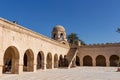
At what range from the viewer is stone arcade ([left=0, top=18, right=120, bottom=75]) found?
49.5ft

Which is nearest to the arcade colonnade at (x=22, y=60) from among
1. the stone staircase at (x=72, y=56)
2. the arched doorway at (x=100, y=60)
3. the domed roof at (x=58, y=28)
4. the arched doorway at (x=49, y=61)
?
the arched doorway at (x=49, y=61)

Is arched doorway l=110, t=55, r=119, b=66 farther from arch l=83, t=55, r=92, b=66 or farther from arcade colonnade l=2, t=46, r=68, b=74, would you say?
arcade colonnade l=2, t=46, r=68, b=74

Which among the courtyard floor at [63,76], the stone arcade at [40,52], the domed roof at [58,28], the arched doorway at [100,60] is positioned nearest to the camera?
the courtyard floor at [63,76]

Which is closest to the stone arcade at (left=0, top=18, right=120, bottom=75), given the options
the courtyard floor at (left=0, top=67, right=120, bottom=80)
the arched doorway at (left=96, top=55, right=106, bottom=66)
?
the arched doorway at (left=96, top=55, right=106, bottom=66)

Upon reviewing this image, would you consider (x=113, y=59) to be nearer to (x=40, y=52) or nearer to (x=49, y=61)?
(x=49, y=61)

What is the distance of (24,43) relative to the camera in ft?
56.1

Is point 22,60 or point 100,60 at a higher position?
point 22,60

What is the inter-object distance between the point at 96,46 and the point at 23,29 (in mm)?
18095

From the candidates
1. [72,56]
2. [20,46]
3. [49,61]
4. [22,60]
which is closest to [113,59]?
[72,56]

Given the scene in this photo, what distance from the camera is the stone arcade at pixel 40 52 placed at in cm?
1508

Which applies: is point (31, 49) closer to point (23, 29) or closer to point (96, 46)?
point (23, 29)

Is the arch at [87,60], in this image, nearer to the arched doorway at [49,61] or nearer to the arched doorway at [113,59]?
the arched doorway at [113,59]

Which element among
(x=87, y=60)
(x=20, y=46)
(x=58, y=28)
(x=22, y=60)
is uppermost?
(x=58, y=28)

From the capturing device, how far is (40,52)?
72.6 ft
